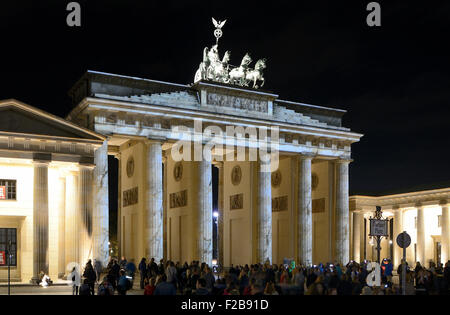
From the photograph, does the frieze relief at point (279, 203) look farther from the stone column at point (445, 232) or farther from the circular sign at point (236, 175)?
the stone column at point (445, 232)

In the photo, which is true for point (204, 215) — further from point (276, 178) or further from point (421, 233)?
point (421, 233)

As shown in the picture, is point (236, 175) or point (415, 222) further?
point (415, 222)

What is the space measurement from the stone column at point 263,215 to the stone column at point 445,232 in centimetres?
1886

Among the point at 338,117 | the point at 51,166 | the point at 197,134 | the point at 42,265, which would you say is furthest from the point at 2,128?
the point at 338,117

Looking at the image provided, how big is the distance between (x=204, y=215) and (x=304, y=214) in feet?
29.4

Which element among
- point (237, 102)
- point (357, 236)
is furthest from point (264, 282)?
point (357, 236)

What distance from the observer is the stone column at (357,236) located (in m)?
58.8

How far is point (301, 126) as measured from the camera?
45.4 meters

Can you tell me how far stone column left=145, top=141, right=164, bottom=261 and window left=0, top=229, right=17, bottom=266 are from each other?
858cm

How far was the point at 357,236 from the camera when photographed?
2355 inches

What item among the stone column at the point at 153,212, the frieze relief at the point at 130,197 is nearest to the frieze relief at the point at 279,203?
the frieze relief at the point at 130,197

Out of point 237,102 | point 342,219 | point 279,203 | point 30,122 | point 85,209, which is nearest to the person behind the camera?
point 30,122
